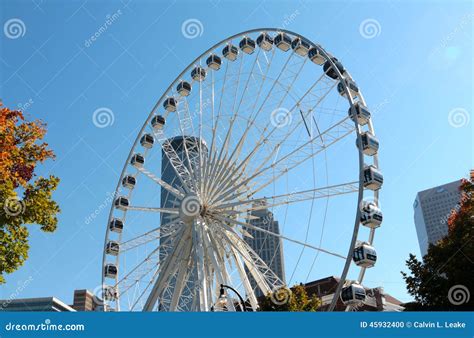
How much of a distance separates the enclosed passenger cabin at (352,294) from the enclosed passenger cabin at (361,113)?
8485 millimetres

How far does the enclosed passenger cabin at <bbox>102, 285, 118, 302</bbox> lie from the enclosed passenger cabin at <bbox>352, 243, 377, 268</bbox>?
51.6 ft

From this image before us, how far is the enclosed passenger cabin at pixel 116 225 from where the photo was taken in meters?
34.2

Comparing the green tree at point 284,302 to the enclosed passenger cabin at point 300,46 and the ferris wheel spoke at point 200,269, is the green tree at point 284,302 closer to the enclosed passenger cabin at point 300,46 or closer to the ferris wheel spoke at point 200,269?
the ferris wheel spoke at point 200,269

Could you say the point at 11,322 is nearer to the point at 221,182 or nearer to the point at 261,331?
the point at 261,331

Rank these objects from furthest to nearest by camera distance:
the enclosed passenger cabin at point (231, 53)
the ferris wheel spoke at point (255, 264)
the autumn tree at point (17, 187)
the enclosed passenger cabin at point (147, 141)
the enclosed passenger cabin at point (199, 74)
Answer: the enclosed passenger cabin at point (199, 74)
the enclosed passenger cabin at point (147, 141)
the enclosed passenger cabin at point (231, 53)
the ferris wheel spoke at point (255, 264)
the autumn tree at point (17, 187)

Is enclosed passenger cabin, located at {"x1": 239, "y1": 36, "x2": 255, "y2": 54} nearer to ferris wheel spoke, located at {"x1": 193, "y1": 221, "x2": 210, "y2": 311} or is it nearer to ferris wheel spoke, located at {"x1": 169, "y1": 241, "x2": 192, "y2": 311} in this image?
ferris wheel spoke, located at {"x1": 193, "y1": 221, "x2": 210, "y2": 311}

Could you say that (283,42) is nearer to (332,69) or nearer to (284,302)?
(332,69)

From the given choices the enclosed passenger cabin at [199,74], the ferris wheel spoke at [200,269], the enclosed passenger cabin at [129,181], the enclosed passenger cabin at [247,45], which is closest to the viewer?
the ferris wheel spoke at [200,269]

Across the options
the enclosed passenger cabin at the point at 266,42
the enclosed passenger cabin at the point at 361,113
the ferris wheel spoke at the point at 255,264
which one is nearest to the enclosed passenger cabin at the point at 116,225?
the ferris wheel spoke at the point at 255,264

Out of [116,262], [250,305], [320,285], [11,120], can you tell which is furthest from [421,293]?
[320,285]

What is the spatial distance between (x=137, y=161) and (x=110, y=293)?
8914 millimetres

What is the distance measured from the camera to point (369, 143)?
25031 mm

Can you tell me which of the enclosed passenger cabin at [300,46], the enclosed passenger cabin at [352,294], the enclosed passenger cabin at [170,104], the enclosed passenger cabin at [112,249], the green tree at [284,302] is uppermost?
the enclosed passenger cabin at [170,104]

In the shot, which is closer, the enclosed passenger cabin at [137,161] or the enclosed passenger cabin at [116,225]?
the enclosed passenger cabin at [116,225]
